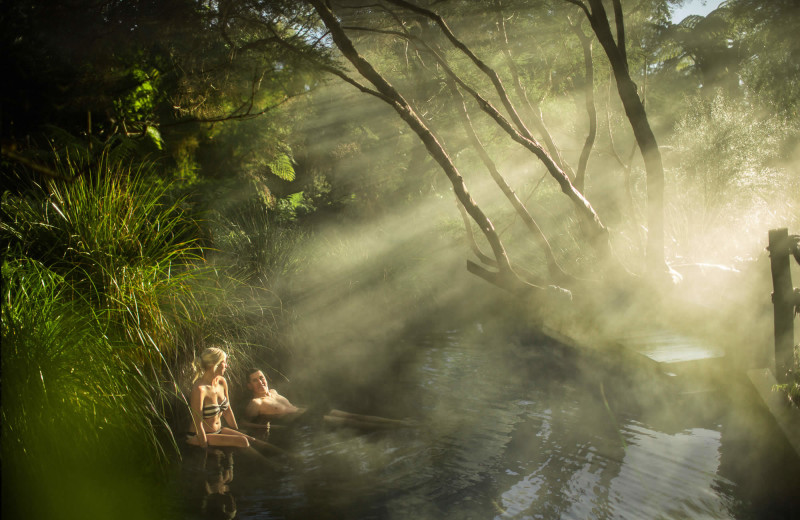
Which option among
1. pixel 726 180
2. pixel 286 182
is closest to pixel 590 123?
pixel 726 180

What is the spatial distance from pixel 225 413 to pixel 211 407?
A: 39cm

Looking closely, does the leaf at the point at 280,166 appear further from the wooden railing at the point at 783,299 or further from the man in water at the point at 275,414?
the wooden railing at the point at 783,299

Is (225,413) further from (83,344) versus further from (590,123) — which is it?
(590,123)

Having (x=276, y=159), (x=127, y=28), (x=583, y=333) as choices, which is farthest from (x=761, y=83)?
(x=127, y=28)

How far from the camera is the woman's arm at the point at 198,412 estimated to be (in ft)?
14.8

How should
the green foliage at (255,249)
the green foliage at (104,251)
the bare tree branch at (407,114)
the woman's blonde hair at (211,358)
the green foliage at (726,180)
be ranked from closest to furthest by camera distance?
the green foliage at (104,251) < the woman's blonde hair at (211,358) < the bare tree branch at (407,114) < the green foliage at (255,249) < the green foliage at (726,180)

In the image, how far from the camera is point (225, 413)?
511 centimetres

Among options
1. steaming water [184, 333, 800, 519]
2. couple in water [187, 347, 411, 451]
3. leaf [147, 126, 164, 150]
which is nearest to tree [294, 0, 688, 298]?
steaming water [184, 333, 800, 519]

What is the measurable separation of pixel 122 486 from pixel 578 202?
526 cm

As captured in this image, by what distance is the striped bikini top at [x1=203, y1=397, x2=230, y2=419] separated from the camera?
4723 millimetres

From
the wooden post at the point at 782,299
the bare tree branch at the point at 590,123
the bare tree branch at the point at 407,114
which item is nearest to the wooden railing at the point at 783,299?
the wooden post at the point at 782,299

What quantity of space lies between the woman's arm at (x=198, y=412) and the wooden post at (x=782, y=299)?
4524 millimetres

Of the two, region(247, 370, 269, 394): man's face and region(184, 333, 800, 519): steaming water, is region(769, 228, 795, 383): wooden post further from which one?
region(247, 370, 269, 394): man's face

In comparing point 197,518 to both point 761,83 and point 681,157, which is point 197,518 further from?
point 761,83
